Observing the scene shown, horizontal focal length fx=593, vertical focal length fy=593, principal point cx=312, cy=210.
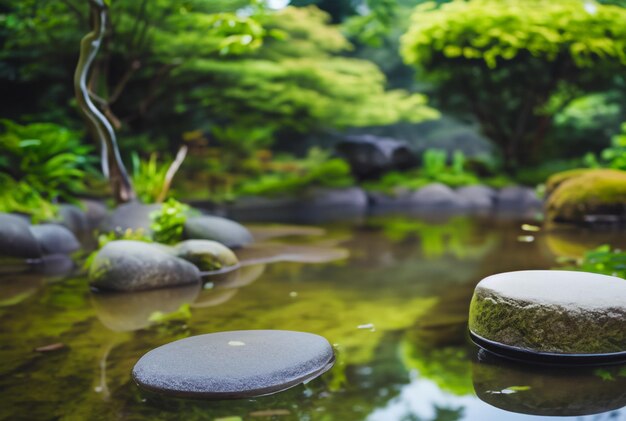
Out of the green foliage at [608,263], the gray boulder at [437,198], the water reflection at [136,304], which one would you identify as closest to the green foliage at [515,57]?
the gray boulder at [437,198]

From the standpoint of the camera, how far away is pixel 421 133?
2347 centimetres

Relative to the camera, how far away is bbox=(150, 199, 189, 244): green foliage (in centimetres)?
673

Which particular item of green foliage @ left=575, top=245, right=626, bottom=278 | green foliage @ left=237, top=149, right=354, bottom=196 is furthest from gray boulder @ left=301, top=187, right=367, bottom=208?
green foliage @ left=575, top=245, right=626, bottom=278

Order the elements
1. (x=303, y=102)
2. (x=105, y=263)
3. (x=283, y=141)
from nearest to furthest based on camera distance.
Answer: (x=105, y=263)
(x=303, y=102)
(x=283, y=141)

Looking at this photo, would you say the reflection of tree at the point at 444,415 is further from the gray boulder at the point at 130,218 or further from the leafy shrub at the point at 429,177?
the leafy shrub at the point at 429,177

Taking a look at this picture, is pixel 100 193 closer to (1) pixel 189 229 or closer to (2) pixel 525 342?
(1) pixel 189 229

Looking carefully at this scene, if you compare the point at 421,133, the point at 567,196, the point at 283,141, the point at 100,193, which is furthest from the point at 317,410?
the point at 421,133

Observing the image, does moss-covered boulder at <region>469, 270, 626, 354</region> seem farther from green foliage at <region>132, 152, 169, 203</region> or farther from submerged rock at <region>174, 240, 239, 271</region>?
green foliage at <region>132, 152, 169, 203</region>

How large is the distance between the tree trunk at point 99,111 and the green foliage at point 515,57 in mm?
9780

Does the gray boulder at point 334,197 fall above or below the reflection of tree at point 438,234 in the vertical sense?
below

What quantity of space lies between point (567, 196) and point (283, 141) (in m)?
11.6

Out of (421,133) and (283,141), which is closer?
(283,141)

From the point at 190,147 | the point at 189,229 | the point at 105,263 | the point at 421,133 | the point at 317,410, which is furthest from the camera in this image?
the point at 421,133

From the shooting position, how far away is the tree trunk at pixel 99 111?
6.88 meters
